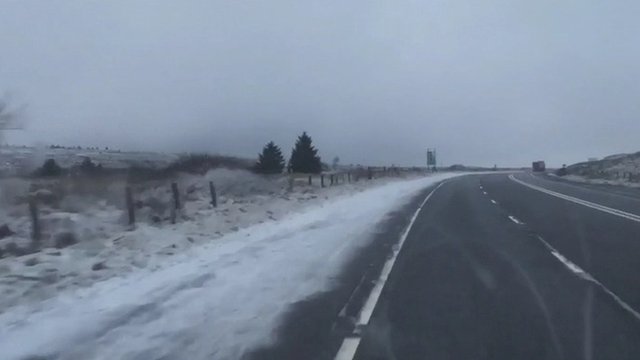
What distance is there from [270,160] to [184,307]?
3424 inches

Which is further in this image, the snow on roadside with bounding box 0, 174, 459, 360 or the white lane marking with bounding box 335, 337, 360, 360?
the snow on roadside with bounding box 0, 174, 459, 360

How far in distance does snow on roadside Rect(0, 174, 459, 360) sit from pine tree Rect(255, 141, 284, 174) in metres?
74.0

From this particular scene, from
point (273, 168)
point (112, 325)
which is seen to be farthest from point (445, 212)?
point (273, 168)

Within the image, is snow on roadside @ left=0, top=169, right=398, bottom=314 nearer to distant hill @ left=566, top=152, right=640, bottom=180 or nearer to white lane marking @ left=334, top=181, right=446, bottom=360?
white lane marking @ left=334, top=181, right=446, bottom=360

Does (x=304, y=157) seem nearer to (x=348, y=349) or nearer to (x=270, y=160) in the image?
(x=270, y=160)

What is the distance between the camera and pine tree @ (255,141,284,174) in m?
96.7

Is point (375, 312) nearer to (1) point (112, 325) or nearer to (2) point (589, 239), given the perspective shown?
(1) point (112, 325)

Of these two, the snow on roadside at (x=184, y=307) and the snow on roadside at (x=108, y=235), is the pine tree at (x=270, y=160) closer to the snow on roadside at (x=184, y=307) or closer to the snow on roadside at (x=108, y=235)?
the snow on roadside at (x=108, y=235)

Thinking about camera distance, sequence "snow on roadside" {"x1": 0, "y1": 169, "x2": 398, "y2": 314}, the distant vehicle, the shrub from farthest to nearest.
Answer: the distant vehicle → the shrub → "snow on roadside" {"x1": 0, "y1": 169, "x2": 398, "y2": 314}

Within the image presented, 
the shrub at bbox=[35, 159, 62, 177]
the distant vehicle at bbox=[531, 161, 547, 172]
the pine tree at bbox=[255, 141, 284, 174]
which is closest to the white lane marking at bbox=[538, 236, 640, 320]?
the shrub at bbox=[35, 159, 62, 177]

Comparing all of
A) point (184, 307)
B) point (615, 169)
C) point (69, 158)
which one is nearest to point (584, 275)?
point (184, 307)

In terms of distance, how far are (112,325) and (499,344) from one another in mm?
4594

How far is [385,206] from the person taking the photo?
142 ft

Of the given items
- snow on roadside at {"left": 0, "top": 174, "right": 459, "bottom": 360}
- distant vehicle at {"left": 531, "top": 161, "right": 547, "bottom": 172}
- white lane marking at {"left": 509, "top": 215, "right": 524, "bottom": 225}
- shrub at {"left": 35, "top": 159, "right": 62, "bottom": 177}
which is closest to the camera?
snow on roadside at {"left": 0, "top": 174, "right": 459, "bottom": 360}
